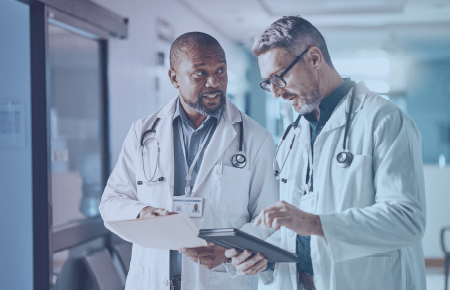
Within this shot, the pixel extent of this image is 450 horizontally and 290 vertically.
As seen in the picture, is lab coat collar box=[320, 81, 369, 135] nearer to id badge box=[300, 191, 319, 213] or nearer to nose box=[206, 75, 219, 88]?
id badge box=[300, 191, 319, 213]

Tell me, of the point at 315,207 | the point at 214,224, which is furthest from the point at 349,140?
the point at 214,224

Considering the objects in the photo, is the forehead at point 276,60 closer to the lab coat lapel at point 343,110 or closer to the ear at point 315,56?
the ear at point 315,56

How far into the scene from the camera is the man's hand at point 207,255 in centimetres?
143

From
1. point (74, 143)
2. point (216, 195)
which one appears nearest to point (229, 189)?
point (216, 195)

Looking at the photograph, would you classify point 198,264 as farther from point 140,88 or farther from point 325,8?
point 325,8

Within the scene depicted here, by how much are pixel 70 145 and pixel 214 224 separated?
182cm

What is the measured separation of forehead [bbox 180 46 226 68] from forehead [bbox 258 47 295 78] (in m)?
0.30

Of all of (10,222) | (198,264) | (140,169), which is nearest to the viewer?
(198,264)

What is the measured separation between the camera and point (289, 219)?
1.09 m

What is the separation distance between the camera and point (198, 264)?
1.56 meters

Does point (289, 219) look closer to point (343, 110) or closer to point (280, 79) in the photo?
point (343, 110)

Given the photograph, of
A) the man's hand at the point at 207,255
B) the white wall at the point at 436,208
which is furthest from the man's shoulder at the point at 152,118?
the white wall at the point at 436,208

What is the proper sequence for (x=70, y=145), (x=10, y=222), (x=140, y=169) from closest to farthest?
(x=140, y=169) < (x=10, y=222) < (x=70, y=145)

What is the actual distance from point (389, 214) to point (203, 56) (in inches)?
38.2
